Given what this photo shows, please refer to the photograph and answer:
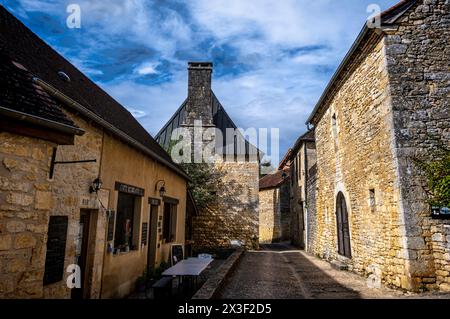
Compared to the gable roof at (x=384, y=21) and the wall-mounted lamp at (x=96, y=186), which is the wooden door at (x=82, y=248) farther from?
the gable roof at (x=384, y=21)

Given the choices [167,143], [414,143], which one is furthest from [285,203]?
[414,143]

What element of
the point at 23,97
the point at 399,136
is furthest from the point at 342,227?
the point at 23,97

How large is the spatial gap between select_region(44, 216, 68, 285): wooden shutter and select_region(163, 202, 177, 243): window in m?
5.36

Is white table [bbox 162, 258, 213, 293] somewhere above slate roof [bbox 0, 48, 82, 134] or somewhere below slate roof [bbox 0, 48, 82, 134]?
below

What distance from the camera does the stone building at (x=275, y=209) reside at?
21625 millimetres

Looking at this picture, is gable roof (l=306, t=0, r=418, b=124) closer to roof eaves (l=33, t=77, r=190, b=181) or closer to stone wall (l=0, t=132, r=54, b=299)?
roof eaves (l=33, t=77, r=190, b=181)

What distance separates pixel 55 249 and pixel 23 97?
7.10 ft

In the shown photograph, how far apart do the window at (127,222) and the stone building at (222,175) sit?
8.53 meters

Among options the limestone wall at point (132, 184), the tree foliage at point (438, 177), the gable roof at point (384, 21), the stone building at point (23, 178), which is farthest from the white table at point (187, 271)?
the gable roof at point (384, 21)

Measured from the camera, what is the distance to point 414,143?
5.76 metres

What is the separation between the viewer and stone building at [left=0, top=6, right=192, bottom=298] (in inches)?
107

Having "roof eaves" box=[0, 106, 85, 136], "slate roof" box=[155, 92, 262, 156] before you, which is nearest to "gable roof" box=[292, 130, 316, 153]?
"slate roof" box=[155, 92, 262, 156]

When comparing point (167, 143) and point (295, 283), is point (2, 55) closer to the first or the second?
point (295, 283)

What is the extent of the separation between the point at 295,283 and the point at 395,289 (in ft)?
7.00
